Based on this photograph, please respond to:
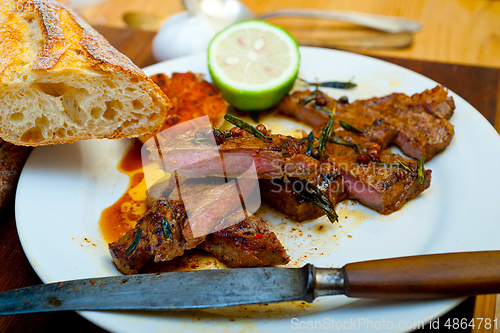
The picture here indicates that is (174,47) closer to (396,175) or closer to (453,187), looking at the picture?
(396,175)

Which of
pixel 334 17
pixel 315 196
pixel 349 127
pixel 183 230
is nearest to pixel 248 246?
pixel 183 230

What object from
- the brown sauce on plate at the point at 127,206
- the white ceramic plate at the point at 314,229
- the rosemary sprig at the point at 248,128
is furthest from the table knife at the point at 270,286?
the rosemary sprig at the point at 248,128

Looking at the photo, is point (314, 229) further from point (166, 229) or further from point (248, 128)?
point (166, 229)

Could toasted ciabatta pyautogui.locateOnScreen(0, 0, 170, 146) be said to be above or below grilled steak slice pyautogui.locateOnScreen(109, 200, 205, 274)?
above

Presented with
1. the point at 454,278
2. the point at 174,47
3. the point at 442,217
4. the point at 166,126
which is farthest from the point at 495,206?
the point at 174,47

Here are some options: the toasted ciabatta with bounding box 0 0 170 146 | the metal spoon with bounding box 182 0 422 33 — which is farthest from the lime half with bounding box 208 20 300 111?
the metal spoon with bounding box 182 0 422 33

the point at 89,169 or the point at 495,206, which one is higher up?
the point at 495,206

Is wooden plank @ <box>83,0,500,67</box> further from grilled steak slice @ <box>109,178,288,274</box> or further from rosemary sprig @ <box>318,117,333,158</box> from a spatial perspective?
grilled steak slice @ <box>109,178,288,274</box>
